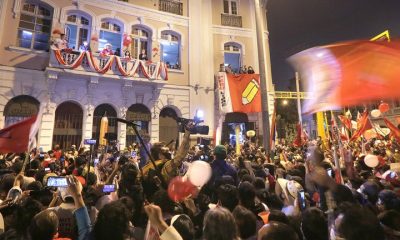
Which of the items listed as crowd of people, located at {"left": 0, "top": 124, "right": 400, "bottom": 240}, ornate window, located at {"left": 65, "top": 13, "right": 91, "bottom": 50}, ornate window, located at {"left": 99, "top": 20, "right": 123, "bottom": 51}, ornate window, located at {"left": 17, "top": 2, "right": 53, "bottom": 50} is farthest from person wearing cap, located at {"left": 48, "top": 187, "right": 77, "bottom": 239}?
ornate window, located at {"left": 99, "top": 20, "right": 123, "bottom": 51}

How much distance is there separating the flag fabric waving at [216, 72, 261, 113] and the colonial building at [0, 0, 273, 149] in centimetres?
101

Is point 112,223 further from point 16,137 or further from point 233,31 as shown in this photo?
point 233,31

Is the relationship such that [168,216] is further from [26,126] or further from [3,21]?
[3,21]

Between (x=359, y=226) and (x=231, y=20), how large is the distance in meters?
Answer: 20.3

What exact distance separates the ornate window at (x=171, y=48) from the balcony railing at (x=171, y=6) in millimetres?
1575

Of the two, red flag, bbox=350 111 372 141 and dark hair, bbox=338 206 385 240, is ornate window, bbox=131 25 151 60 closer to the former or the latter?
red flag, bbox=350 111 372 141

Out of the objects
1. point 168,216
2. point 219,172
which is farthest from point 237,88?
point 168,216

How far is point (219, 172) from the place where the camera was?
479cm

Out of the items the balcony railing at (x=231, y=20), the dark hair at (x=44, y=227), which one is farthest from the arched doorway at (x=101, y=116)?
the dark hair at (x=44, y=227)

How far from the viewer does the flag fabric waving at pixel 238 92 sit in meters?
17.5

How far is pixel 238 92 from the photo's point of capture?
17656 millimetres

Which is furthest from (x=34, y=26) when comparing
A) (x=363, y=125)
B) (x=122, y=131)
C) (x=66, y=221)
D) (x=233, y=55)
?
(x=363, y=125)

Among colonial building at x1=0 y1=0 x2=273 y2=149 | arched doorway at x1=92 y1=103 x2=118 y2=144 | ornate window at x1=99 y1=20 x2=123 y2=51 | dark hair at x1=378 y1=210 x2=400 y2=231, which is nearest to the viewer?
dark hair at x1=378 y1=210 x2=400 y2=231

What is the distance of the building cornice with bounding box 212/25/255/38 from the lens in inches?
772
